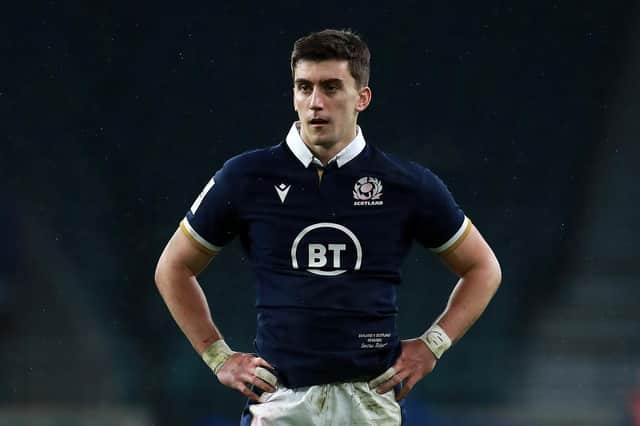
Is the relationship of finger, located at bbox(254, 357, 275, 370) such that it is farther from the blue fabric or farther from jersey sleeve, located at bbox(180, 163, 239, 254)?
jersey sleeve, located at bbox(180, 163, 239, 254)

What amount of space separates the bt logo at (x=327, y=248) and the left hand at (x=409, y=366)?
23 cm

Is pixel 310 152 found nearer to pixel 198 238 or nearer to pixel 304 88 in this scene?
pixel 304 88

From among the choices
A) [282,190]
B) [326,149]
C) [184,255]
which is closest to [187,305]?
[184,255]

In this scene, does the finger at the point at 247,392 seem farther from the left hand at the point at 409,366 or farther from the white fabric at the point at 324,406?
the left hand at the point at 409,366

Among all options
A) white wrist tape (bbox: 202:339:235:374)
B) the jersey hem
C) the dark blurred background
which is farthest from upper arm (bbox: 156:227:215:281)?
the dark blurred background

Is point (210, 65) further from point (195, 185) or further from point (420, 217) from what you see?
point (420, 217)

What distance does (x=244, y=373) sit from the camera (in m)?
2.58

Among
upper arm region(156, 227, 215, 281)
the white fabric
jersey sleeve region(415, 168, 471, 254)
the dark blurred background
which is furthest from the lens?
the dark blurred background

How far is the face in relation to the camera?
2.56 metres
